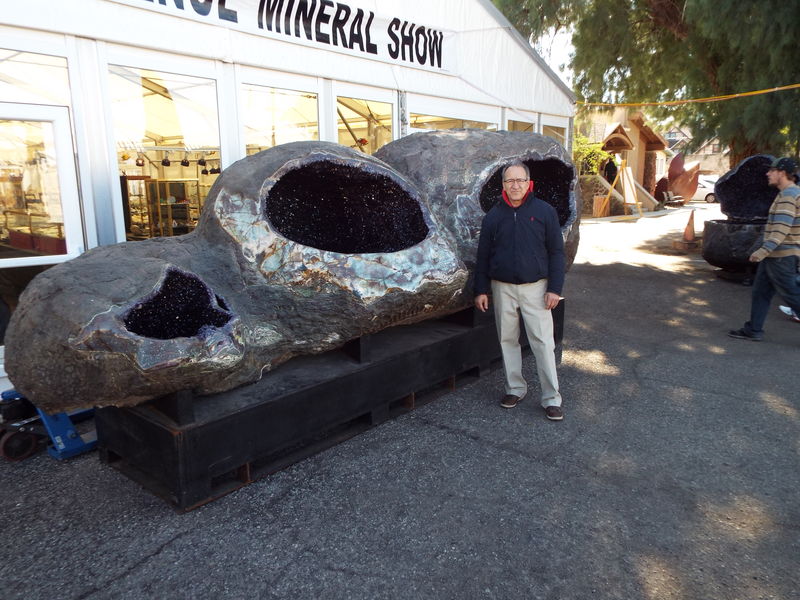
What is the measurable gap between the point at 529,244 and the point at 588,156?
18.6 meters

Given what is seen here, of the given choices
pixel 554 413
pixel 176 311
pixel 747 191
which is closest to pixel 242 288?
pixel 176 311

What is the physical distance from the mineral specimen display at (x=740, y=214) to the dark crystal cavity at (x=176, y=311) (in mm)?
7782

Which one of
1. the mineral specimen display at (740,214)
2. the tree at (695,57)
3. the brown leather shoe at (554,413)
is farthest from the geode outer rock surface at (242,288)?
the tree at (695,57)

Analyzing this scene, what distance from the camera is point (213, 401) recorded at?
3082 millimetres

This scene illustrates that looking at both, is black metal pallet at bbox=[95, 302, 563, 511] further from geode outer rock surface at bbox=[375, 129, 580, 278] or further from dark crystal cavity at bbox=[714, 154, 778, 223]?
dark crystal cavity at bbox=[714, 154, 778, 223]

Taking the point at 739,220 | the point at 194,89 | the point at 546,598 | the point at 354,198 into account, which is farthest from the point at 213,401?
the point at 739,220

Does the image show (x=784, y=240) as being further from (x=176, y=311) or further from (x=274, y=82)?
(x=176, y=311)

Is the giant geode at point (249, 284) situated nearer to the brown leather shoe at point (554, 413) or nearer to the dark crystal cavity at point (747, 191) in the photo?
the brown leather shoe at point (554, 413)

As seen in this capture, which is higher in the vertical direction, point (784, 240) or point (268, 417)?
point (784, 240)

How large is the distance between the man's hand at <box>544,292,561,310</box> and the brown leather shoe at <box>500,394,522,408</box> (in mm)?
722

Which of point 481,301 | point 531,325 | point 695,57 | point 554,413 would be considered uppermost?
point 695,57

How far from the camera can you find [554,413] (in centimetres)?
389

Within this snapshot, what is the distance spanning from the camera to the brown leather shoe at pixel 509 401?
13.5 feet

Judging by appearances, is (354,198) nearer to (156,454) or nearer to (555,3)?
(156,454)
